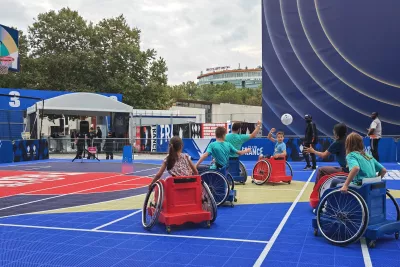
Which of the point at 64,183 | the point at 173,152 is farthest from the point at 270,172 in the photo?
the point at 64,183

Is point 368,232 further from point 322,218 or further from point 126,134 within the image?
point 126,134

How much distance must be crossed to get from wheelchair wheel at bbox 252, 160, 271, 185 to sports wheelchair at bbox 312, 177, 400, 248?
18.3 feet

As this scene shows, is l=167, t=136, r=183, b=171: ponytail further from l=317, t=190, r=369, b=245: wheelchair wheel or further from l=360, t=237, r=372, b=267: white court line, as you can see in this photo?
l=360, t=237, r=372, b=267: white court line

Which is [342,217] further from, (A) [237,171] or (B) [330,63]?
(B) [330,63]

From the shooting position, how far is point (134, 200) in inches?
367

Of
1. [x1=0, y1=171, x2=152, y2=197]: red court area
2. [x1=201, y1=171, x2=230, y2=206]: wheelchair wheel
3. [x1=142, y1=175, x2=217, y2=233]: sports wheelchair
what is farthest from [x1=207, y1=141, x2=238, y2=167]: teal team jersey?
[x1=0, y1=171, x2=152, y2=197]: red court area

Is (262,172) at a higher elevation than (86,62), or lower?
lower

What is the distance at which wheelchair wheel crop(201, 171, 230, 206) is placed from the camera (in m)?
8.03

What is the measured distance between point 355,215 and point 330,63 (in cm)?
1671

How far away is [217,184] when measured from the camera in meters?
8.12

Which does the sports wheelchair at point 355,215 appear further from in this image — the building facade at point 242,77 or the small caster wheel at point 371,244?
the building facade at point 242,77

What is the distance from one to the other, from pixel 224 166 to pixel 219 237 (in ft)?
8.28

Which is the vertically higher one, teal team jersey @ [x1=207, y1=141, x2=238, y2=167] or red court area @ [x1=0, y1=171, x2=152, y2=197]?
teal team jersey @ [x1=207, y1=141, x2=238, y2=167]

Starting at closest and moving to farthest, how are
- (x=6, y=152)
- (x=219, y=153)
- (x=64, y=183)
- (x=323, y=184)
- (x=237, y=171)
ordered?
1. (x=323, y=184)
2. (x=219, y=153)
3. (x=237, y=171)
4. (x=64, y=183)
5. (x=6, y=152)
